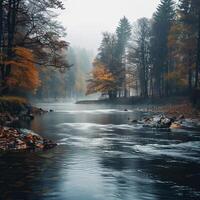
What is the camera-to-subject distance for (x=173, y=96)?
56.7 meters

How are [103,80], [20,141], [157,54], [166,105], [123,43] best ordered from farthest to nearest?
1. [123,43]
2. [103,80]
3. [157,54]
4. [166,105]
5. [20,141]

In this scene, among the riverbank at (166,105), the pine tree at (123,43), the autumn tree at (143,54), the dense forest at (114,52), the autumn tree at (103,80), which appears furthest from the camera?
the pine tree at (123,43)

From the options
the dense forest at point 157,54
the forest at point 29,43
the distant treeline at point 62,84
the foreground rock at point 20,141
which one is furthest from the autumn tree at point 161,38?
the foreground rock at point 20,141

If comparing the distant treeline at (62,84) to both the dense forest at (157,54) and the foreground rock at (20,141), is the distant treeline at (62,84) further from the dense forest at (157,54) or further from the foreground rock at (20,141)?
the foreground rock at (20,141)

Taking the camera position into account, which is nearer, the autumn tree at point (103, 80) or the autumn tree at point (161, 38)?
the autumn tree at point (161, 38)

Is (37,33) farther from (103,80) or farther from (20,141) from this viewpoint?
(103,80)

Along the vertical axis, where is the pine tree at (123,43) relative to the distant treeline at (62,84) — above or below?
above

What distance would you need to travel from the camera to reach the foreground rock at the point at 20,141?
56.0ft

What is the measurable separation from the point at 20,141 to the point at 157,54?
160ft

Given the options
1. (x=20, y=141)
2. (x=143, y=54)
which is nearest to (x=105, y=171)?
(x=20, y=141)

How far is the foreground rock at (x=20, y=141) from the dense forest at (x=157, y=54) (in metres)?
29.0

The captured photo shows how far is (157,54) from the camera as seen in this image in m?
63.9

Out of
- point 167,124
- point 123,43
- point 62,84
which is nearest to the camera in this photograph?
point 167,124

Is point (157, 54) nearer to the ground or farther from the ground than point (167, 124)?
farther from the ground
